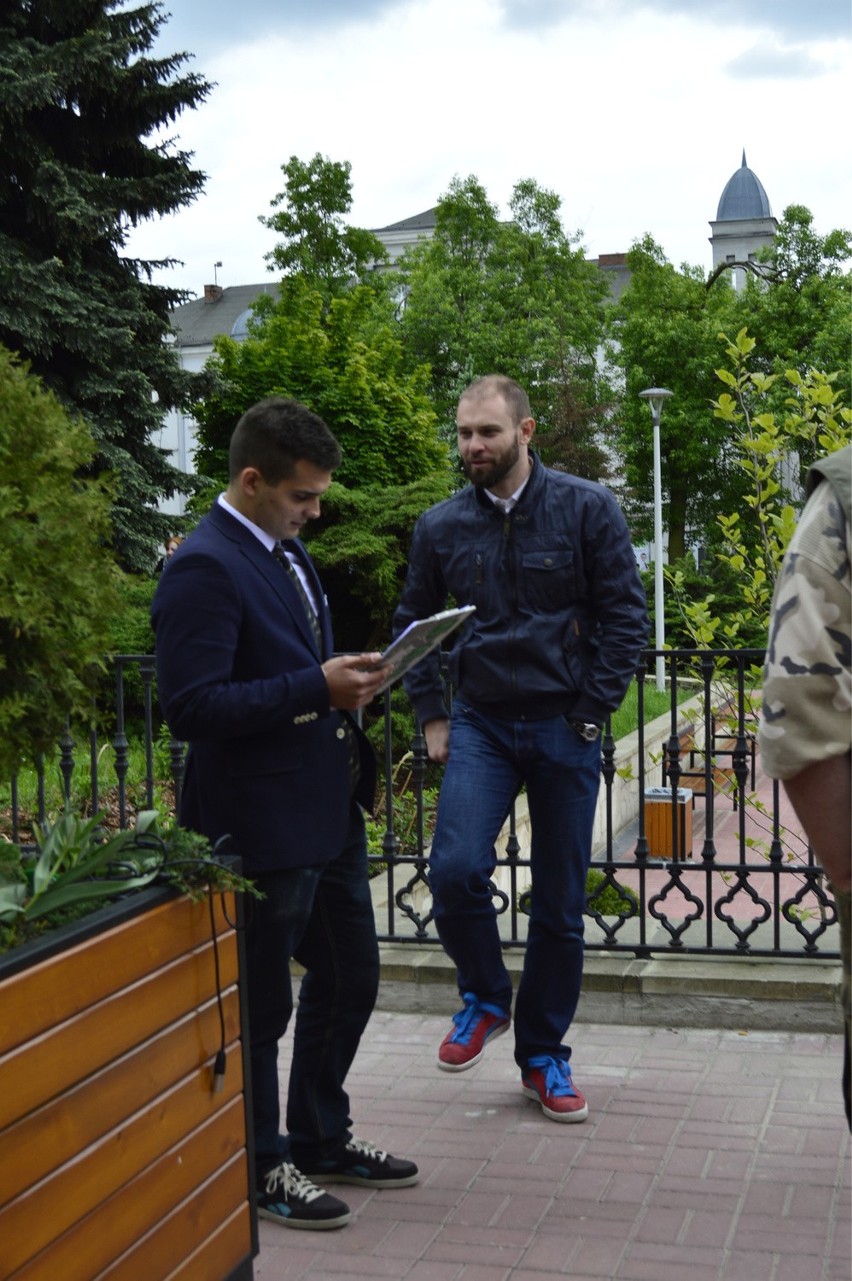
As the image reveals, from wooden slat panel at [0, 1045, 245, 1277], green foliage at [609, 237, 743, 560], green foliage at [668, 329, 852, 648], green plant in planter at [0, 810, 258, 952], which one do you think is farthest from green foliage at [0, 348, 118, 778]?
green foliage at [609, 237, 743, 560]

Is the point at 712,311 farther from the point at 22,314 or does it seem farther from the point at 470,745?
the point at 470,745

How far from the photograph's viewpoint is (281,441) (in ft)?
11.3

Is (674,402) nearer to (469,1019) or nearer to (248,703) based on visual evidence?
(469,1019)

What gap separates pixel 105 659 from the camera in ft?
12.6

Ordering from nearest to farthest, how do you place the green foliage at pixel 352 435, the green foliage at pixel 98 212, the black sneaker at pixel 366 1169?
the black sneaker at pixel 366 1169, the green foliage at pixel 352 435, the green foliage at pixel 98 212

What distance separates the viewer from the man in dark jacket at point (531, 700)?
4.35m

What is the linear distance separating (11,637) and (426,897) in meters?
5.18

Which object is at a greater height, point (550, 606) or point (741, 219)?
point (741, 219)

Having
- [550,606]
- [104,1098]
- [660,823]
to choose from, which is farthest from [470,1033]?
[660,823]

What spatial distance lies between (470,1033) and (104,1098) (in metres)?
2.01

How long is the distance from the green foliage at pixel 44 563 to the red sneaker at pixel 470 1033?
1.74m

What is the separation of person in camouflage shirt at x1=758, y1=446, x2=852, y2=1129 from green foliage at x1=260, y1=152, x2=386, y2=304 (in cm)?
3822

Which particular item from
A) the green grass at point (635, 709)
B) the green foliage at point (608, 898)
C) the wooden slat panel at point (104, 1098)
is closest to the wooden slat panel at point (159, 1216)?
the wooden slat panel at point (104, 1098)

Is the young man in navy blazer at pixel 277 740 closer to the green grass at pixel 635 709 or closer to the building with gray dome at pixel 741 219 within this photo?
the green grass at pixel 635 709
